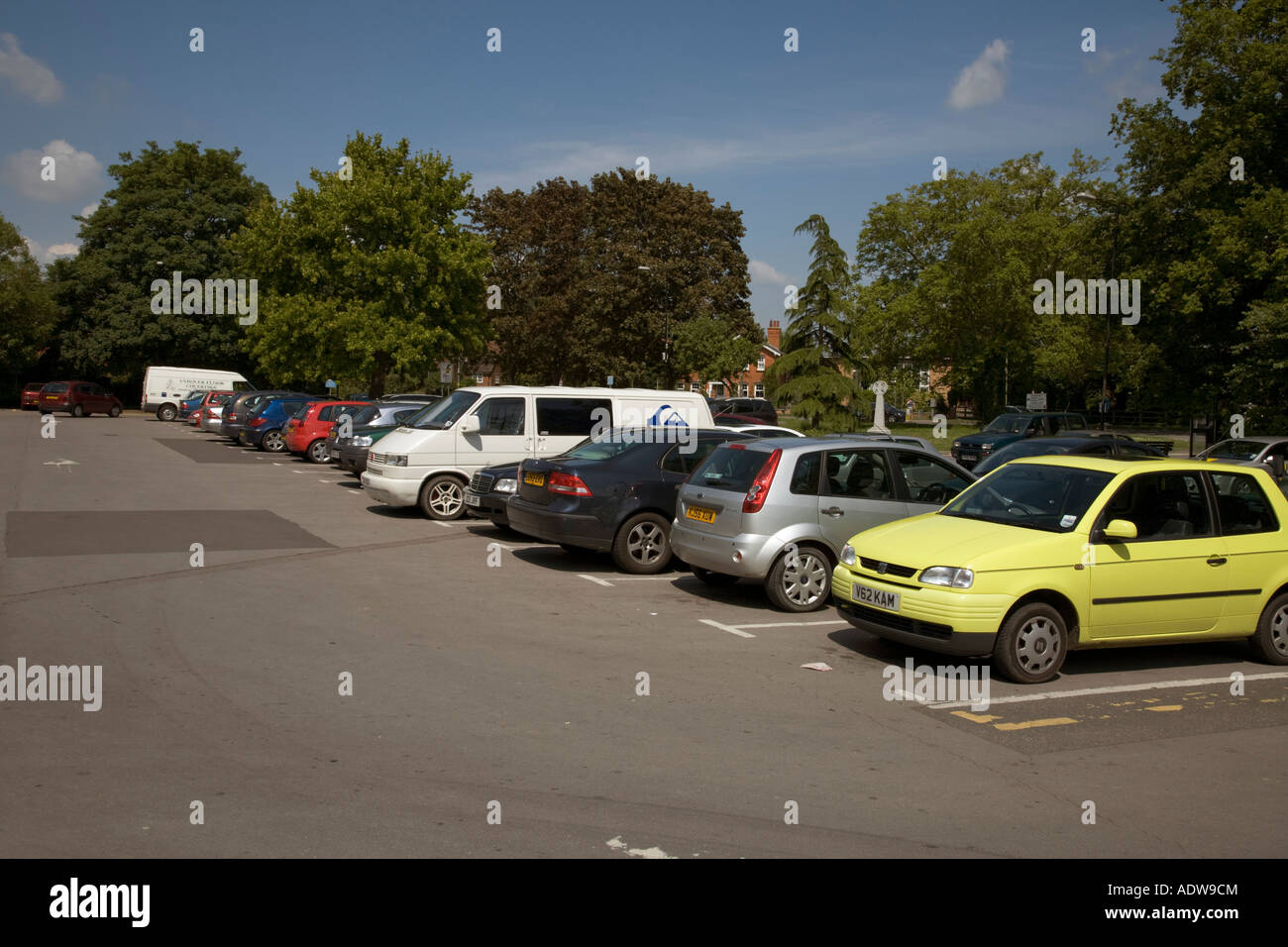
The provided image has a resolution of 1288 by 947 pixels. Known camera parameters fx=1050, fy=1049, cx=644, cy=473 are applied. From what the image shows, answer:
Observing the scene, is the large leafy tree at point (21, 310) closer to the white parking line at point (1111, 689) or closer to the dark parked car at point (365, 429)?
the dark parked car at point (365, 429)

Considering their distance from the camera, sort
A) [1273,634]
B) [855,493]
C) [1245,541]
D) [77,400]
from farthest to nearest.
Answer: [77,400] < [855,493] < [1273,634] < [1245,541]

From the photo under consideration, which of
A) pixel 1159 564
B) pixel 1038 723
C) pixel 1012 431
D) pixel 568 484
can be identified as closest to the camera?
pixel 1038 723

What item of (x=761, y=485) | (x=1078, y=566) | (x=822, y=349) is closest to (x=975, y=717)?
(x=1078, y=566)

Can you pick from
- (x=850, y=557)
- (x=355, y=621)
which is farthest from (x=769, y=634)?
(x=355, y=621)

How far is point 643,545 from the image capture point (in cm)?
1225

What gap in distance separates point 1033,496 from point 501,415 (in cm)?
975

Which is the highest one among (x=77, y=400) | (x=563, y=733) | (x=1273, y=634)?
(x=77, y=400)

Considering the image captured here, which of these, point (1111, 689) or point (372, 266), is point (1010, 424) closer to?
point (372, 266)

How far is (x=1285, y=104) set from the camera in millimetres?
29375

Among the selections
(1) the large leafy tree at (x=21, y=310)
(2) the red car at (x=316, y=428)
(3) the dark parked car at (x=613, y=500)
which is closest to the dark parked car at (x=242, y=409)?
(2) the red car at (x=316, y=428)
